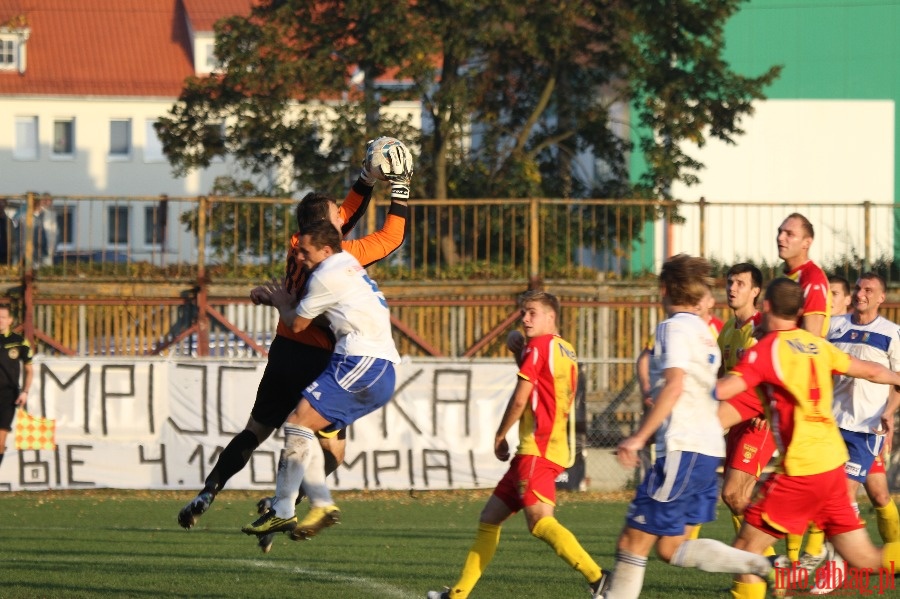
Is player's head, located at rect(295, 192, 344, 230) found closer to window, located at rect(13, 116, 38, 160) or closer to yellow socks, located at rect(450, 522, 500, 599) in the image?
yellow socks, located at rect(450, 522, 500, 599)

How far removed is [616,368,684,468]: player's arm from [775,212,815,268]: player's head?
270 cm

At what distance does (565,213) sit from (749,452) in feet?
41.8

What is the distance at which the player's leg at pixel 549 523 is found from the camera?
8148mm

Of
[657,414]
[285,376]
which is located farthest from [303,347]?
[657,414]

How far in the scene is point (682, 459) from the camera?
6770mm

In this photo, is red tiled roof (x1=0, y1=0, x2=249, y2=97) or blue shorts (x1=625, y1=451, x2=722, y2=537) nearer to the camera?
blue shorts (x1=625, y1=451, x2=722, y2=537)

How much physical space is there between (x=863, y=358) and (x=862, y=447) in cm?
96

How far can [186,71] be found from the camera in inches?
2194

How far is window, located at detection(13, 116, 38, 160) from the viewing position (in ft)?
181

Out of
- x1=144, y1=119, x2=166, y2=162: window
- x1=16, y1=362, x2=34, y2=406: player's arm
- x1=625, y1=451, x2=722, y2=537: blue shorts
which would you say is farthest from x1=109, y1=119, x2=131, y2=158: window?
x1=625, y1=451, x2=722, y2=537: blue shorts

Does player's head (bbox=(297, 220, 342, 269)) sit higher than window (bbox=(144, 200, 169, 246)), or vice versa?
window (bbox=(144, 200, 169, 246))

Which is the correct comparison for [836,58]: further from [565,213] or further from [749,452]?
[749,452]

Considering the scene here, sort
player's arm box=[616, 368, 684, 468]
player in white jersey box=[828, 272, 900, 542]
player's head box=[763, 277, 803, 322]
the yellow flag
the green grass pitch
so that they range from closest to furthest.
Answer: player's arm box=[616, 368, 684, 468] < player's head box=[763, 277, 803, 322] < the green grass pitch < player in white jersey box=[828, 272, 900, 542] < the yellow flag

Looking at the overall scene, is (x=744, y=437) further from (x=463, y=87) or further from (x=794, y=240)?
(x=463, y=87)
